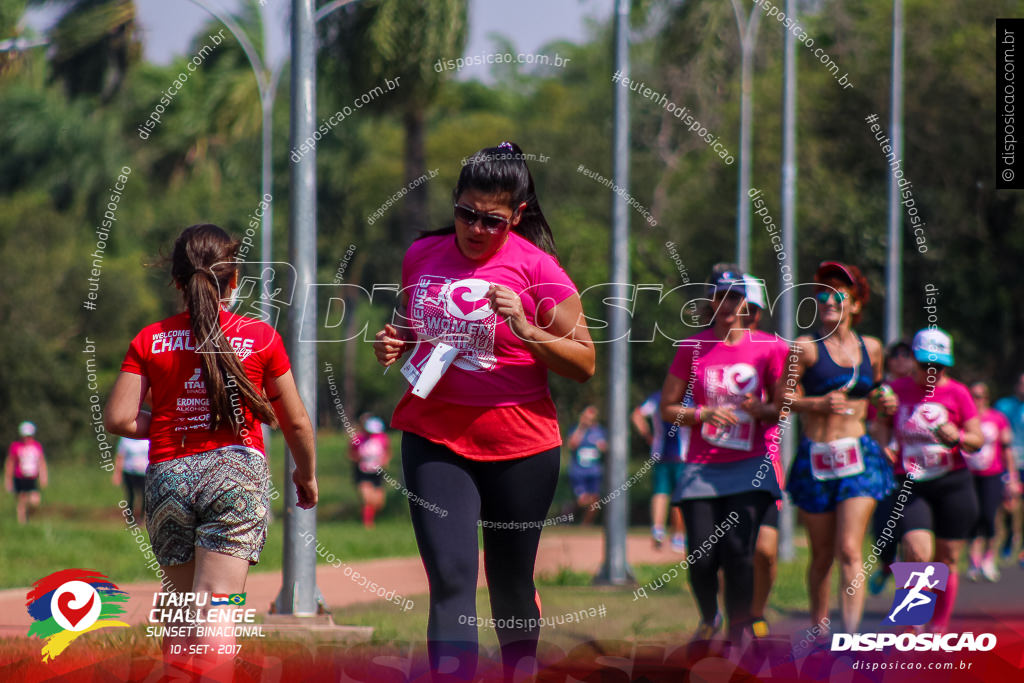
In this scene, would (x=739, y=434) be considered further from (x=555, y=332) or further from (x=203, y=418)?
(x=203, y=418)

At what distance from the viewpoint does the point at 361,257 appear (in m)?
26.3

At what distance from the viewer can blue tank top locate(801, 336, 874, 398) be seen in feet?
20.9

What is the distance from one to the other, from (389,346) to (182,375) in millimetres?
674

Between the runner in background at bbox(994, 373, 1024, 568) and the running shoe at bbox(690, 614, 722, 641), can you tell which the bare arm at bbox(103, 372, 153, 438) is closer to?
the running shoe at bbox(690, 614, 722, 641)

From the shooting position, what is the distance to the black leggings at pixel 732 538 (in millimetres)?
6000

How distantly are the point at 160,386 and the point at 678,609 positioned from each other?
5.23 metres

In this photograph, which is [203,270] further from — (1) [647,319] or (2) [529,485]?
(1) [647,319]

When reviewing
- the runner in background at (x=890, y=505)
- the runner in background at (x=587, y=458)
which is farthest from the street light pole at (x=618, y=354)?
the runner in background at (x=587, y=458)

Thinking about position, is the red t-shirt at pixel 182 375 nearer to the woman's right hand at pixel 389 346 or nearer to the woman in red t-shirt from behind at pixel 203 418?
the woman in red t-shirt from behind at pixel 203 418

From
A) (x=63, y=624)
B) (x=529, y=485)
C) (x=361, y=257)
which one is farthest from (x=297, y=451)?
(x=361, y=257)

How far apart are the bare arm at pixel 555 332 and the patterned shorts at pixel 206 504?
962 mm

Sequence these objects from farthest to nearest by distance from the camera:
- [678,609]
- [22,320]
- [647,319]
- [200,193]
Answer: [200,193], [22,320], [647,319], [678,609]

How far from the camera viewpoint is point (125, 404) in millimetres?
4195

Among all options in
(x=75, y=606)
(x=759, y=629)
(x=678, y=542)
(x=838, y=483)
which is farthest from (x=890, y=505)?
(x=678, y=542)
